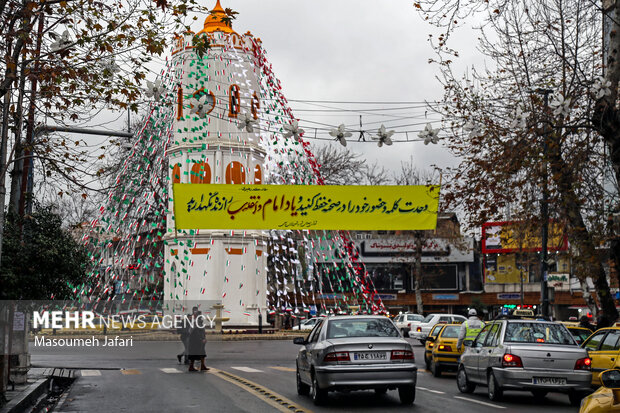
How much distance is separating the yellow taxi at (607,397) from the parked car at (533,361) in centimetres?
724

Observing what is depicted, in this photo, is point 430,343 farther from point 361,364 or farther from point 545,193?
point 361,364

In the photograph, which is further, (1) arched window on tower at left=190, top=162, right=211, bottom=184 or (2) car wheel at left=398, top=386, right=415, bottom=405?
(1) arched window on tower at left=190, top=162, right=211, bottom=184

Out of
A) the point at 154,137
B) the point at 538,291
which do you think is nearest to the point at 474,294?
the point at 538,291

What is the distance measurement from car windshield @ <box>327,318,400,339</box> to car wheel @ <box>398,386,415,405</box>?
3.23 feet

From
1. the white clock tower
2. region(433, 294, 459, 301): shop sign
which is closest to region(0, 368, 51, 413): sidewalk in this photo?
the white clock tower

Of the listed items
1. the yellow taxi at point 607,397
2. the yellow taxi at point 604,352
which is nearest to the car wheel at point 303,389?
the yellow taxi at point 604,352

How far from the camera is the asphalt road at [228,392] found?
1404cm

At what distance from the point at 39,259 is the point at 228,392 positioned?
4809 millimetres

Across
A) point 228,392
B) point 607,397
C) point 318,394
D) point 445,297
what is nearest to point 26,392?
point 228,392

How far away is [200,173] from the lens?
135 ft

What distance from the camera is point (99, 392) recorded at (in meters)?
17.0

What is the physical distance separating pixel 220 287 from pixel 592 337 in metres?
27.2

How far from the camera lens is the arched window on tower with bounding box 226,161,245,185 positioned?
42500 millimetres

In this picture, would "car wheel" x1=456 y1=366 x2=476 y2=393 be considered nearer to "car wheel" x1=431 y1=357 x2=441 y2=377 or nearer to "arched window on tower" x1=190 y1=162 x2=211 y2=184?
"car wheel" x1=431 y1=357 x2=441 y2=377
